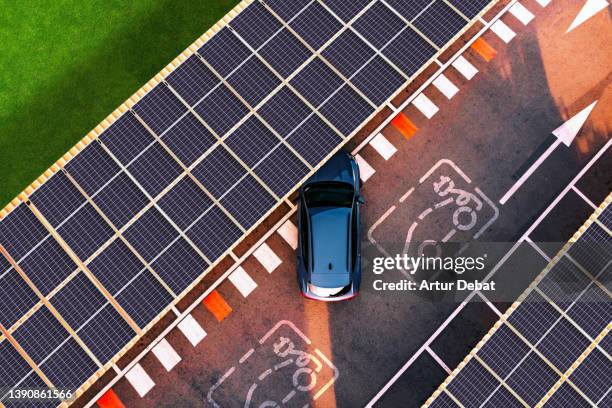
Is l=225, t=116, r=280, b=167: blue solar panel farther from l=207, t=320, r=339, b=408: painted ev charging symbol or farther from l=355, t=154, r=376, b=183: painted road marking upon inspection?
l=207, t=320, r=339, b=408: painted ev charging symbol

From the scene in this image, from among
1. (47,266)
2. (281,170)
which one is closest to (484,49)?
(281,170)

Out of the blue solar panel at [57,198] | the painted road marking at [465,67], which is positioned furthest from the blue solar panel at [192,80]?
the painted road marking at [465,67]

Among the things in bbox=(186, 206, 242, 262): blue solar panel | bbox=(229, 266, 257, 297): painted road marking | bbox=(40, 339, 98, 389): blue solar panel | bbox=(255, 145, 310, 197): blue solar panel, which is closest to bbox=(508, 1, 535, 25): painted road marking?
bbox=(255, 145, 310, 197): blue solar panel

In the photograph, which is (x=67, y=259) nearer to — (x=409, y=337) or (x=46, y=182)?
(x=46, y=182)

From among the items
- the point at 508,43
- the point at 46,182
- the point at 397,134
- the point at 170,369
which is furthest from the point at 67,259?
the point at 508,43

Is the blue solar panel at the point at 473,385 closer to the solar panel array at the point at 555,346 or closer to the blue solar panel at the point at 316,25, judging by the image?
the solar panel array at the point at 555,346

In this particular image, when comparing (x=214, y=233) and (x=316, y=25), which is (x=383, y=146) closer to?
(x=316, y=25)
